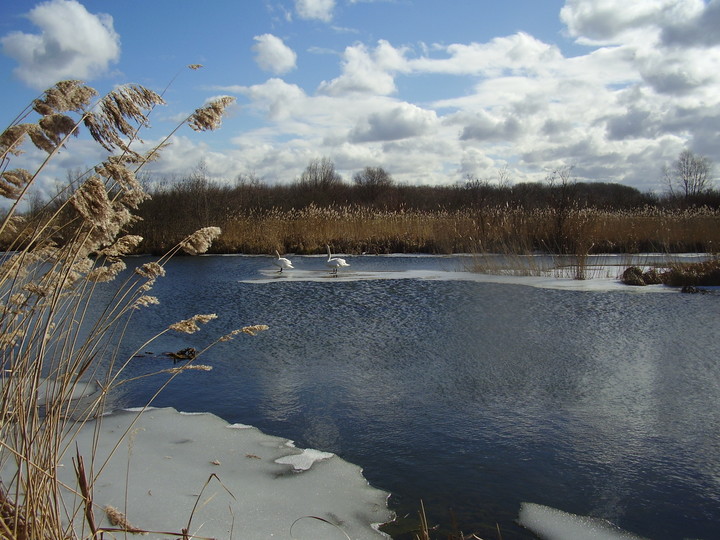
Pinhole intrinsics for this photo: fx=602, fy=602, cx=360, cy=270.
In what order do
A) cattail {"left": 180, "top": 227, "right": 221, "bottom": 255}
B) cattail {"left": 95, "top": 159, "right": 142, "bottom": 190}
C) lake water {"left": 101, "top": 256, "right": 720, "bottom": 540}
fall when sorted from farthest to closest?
lake water {"left": 101, "top": 256, "right": 720, "bottom": 540}, cattail {"left": 180, "top": 227, "right": 221, "bottom": 255}, cattail {"left": 95, "top": 159, "right": 142, "bottom": 190}

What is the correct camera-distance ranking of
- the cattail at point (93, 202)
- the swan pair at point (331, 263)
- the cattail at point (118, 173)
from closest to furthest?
the cattail at point (93, 202) → the cattail at point (118, 173) → the swan pair at point (331, 263)

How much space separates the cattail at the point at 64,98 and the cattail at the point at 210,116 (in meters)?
0.40

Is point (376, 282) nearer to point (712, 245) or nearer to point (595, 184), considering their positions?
point (712, 245)

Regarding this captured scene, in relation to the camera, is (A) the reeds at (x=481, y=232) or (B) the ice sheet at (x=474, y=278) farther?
(A) the reeds at (x=481, y=232)

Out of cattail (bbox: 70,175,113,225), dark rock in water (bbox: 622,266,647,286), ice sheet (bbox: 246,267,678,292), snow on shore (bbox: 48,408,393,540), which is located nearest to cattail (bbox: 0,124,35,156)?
cattail (bbox: 70,175,113,225)

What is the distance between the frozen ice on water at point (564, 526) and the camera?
2.52m

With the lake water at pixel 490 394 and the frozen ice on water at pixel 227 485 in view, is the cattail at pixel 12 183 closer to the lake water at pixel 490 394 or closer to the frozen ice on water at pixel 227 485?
the frozen ice on water at pixel 227 485

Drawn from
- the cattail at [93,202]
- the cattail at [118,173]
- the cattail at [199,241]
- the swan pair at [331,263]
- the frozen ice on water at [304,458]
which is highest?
the cattail at [118,173]

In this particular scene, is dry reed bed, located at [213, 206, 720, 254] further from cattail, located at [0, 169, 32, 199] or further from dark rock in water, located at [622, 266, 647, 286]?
cattail, located at [0, 169, 32, 199]

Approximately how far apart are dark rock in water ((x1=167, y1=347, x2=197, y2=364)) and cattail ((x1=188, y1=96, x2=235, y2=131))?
3.60 m

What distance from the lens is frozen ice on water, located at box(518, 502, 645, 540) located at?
252cm

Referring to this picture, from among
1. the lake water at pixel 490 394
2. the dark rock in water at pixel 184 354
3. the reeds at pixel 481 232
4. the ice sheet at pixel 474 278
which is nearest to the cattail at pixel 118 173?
the lake water at pixel 490 394

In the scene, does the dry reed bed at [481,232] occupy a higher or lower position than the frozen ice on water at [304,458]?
higher

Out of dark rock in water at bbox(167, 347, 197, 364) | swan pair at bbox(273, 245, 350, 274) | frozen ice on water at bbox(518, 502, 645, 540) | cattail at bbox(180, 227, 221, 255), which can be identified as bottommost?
frozen ice on water at bbox(518, 502, 645, 540)
